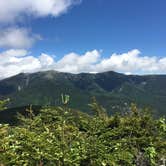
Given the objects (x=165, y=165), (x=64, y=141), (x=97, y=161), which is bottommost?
(x=165, y=165)

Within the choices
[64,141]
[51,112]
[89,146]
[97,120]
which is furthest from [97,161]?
[97,120]

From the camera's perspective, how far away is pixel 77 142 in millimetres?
21594

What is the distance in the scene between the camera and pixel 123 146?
28.0 meters

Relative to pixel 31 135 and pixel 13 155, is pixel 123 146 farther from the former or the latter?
pixel 13 155

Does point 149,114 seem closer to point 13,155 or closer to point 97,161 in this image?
point 97,161

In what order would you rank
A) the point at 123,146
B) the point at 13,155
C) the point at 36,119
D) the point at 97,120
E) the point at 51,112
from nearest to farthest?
the point at 13,155
the point at 36,119
the point at 123,146
the point at 51,112
the point at 97,120

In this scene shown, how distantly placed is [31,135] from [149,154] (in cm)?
1121

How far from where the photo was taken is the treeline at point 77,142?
18828 mm

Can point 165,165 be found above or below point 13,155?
below

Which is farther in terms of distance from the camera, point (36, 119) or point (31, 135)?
point (36, 119)

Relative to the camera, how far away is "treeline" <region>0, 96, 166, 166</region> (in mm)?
18828

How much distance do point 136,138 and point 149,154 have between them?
422 centimetres

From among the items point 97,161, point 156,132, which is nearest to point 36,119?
point 97,161

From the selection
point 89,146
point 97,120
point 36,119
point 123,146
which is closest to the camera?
point 89,146
